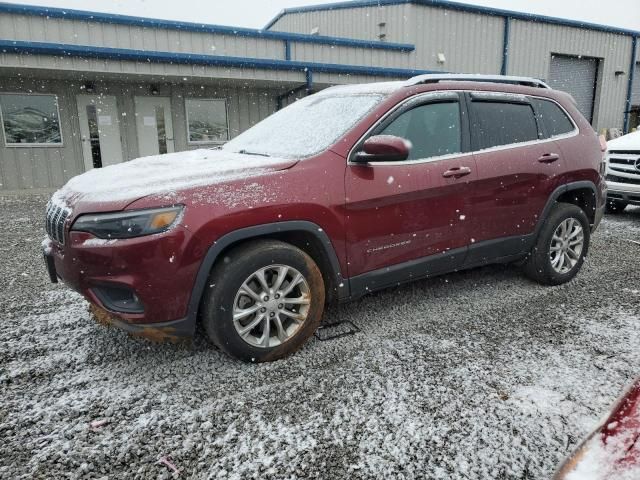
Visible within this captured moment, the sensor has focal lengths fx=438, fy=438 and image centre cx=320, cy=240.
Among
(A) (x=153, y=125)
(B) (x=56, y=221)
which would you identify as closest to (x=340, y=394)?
(B) (x=56, y=221)

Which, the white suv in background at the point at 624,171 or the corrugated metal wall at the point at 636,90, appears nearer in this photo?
the white suv in background at the point at 624,171

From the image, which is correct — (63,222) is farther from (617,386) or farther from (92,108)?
(92,108)

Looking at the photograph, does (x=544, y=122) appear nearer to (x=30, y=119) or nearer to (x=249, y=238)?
(x=249, y=238)

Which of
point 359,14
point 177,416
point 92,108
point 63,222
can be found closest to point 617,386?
point 177,416

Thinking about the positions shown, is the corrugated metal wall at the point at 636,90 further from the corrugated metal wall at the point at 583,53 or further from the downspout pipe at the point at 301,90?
the downspout pipe at the point at 301,90

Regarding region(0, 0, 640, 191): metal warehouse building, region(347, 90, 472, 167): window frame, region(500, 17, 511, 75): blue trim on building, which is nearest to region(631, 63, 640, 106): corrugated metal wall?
region(500, 17, 511, 75): blue trim on building

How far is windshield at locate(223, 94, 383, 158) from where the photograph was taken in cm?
310

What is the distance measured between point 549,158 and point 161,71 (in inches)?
397

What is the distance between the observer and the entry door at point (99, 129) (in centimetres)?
1199

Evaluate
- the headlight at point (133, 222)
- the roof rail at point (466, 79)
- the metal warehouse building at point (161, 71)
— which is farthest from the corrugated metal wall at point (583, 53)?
the headlight at point (133, 222)

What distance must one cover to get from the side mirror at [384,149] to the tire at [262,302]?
78 cm

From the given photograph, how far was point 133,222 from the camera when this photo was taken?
2391 millimetres

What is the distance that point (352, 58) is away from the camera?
572 inches

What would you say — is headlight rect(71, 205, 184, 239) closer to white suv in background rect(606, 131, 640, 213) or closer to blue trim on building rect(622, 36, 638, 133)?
white suv in background rect(606, 131, 640, 213)
